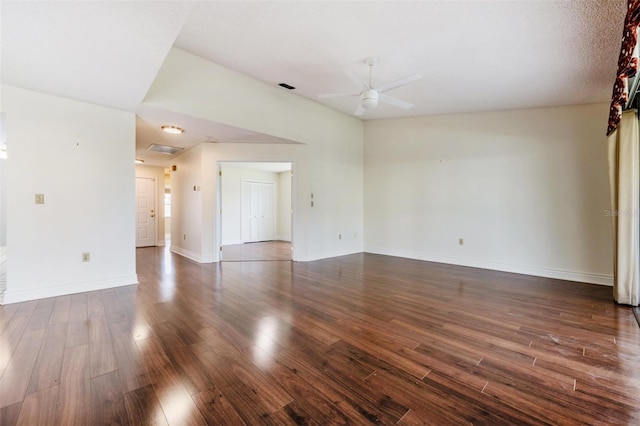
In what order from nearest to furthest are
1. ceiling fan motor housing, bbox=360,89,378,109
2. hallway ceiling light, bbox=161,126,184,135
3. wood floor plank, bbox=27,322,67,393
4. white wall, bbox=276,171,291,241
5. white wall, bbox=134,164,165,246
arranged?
wood floor plank, bbox=27,322,67,393
ceiling fan motor housing, bbox=360,89,378,109
hallway ceiling light, bbox=161,126,184,135
white wall, bbox=134,164,165,246
white wall, bbox=276,171,291,241

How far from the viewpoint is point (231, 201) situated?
855cm

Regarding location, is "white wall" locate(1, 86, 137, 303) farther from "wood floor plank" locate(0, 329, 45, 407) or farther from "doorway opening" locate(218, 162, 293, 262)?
"doorway opening" locate(218, 162, 293, 262)

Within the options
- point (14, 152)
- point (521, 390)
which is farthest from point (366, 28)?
point (14, 152)

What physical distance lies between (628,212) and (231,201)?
8.42 m

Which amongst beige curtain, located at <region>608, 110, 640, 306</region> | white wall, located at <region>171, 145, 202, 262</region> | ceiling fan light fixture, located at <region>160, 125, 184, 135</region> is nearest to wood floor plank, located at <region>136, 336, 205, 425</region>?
ceiling fan light fixture, located at <region>160, 125, 184, 135</region>

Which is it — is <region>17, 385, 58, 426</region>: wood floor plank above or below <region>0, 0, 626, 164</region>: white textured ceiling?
below

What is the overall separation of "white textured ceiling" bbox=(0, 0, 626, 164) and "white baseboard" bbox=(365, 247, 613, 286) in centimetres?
265

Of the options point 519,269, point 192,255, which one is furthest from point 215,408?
point 519,269

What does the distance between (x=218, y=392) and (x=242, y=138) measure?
4.31 metres

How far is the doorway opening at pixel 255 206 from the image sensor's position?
8.40m

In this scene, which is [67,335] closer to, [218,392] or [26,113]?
[218,392]

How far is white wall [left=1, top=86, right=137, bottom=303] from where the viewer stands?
313cm

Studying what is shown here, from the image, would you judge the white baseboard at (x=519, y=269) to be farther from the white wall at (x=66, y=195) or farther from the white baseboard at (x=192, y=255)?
the white wall at (x=66, y=195)

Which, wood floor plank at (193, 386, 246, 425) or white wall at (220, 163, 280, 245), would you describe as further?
white wall at (220, 163, 280, 245)
